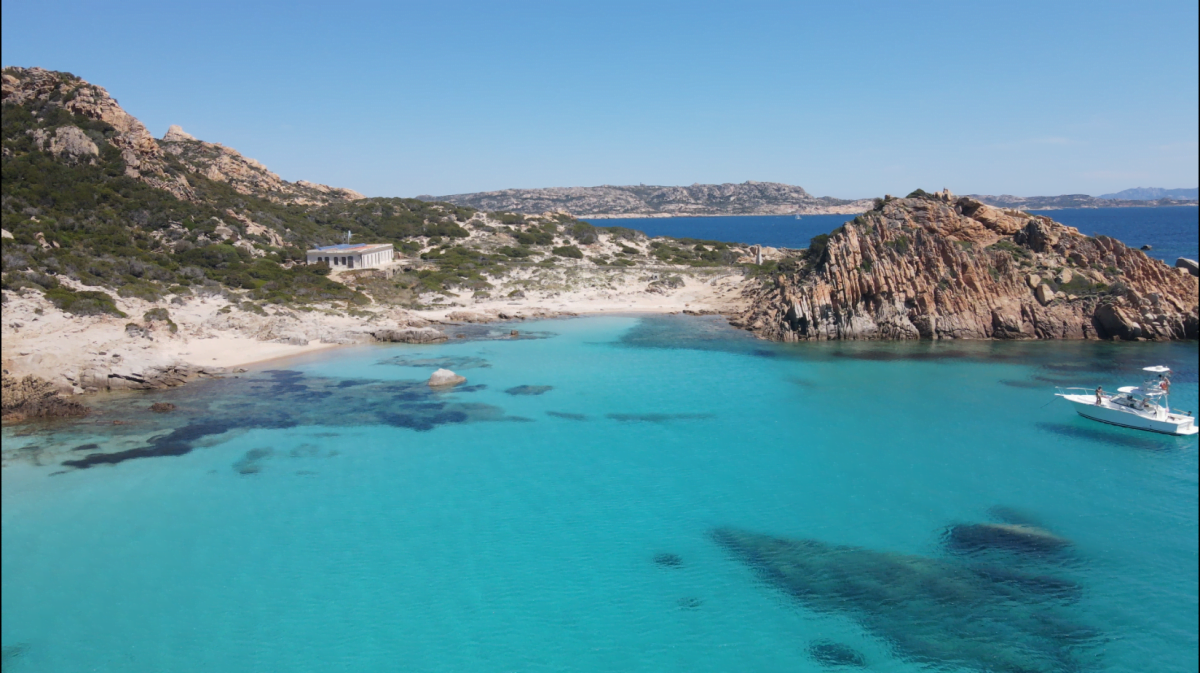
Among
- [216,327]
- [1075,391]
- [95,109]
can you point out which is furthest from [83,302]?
[1075,391]

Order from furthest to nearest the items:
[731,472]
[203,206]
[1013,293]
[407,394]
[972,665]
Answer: [203,206], [1013,293], [407,394], [731,472], [972,665]

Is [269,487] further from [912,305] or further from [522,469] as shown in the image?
[912,305]

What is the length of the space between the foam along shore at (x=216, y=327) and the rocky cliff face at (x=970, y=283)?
11144mm

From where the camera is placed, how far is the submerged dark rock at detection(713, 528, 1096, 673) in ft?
35.8

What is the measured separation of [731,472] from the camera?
61.6 ft

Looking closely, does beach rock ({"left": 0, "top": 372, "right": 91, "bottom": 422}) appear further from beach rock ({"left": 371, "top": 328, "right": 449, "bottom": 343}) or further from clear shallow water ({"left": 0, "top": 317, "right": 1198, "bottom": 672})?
beach rock ({"left": 371, "top": 328, "right": 449, "bottom": 343})

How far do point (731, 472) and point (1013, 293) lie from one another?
26.4m

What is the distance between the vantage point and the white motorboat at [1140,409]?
743 inches

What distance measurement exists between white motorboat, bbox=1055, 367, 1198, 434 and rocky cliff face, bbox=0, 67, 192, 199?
185 feet

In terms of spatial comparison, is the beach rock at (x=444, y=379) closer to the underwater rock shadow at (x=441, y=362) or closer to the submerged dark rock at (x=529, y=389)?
the submerged dark rock at (x=529, y=389)

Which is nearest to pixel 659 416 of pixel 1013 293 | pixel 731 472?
pixel 731 472

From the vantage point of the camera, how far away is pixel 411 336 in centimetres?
3734

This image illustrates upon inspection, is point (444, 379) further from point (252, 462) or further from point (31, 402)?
point (31, 402)

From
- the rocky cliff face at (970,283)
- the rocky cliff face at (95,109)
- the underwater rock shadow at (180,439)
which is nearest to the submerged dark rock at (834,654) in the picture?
the underwater rock shadow at (180,439)
